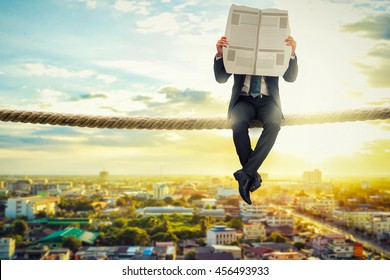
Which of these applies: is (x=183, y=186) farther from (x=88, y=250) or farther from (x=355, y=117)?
(x=355, y=117)

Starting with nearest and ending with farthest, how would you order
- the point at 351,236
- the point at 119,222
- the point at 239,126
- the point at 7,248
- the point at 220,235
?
the point at 239,126 < the point at 351,236 < the point at 220,235 < the point at 7,248 < the point at 119,222

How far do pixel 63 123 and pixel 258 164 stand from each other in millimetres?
876

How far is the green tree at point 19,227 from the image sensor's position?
2529 cm

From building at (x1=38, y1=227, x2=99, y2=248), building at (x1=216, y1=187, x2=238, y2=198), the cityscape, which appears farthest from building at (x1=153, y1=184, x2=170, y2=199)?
building at (x1=38, y1=227, x2=99, y2=248)

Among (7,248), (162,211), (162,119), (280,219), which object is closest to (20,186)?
(7,248)

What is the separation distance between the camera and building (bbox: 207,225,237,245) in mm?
22891

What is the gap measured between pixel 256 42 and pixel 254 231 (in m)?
23.1

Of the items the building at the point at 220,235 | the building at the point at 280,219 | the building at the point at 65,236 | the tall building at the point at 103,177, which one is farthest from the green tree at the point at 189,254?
the tall building at the point at 103,177

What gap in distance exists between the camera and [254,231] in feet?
80.3

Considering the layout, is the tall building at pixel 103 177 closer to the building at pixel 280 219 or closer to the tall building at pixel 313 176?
the building at pixel 280 219

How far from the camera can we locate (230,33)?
212 cm

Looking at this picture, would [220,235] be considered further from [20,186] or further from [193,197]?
[20,186]

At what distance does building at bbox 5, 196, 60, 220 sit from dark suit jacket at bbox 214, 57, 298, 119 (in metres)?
24.7
